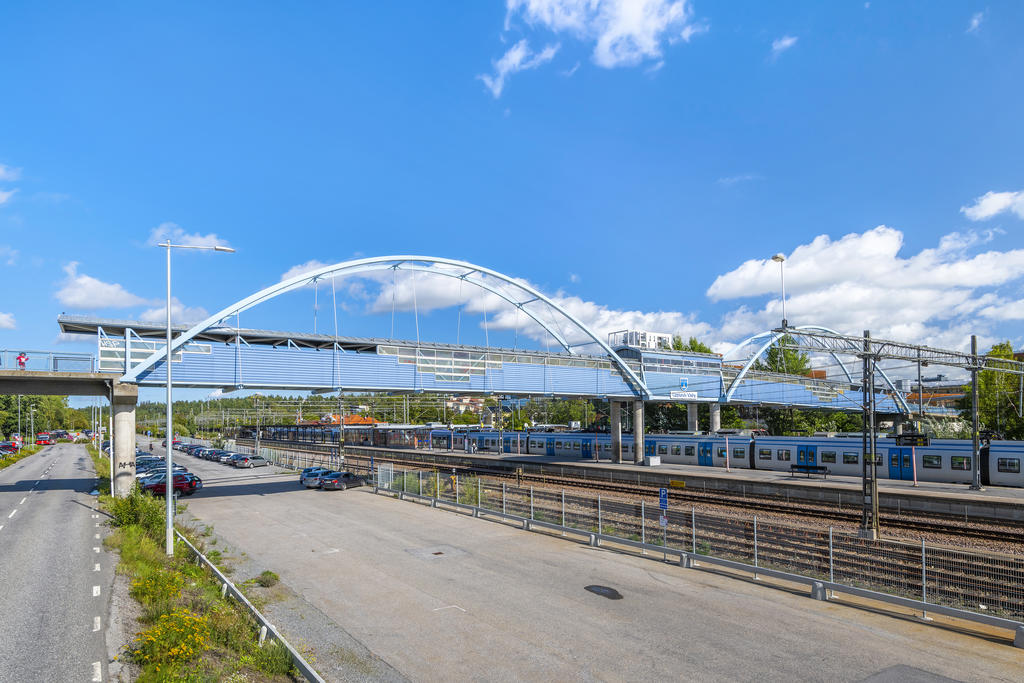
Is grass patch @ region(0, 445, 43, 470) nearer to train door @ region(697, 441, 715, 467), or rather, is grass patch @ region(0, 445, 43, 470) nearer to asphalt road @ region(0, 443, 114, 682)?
asphalt road @ region(0, 443, 114, 682)

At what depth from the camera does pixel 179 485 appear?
36.7 metres

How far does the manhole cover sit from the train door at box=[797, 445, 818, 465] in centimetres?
3401

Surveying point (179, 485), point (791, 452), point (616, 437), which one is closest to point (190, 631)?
point (179, 485)

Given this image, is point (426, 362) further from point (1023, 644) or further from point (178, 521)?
point (1023, 644)

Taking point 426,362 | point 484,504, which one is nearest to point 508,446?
point 426,362

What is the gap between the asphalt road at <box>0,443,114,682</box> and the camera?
980cm

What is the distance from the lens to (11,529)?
22750 millimetres

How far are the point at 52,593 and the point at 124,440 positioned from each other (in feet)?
63.0

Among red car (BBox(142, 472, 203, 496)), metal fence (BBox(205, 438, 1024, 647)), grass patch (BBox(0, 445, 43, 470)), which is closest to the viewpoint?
metal fence (BBox(205, 438, 1024, 647))

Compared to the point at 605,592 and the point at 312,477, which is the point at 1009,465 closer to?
the point at 605,592

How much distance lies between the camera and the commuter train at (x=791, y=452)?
3581 cm

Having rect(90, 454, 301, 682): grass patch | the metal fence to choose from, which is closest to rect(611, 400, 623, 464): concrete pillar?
the metal fence

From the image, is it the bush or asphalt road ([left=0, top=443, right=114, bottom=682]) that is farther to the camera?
the bush

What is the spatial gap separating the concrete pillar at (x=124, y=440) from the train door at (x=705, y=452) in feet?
140
